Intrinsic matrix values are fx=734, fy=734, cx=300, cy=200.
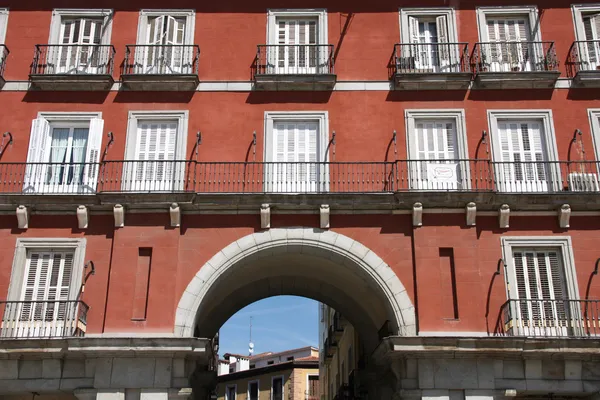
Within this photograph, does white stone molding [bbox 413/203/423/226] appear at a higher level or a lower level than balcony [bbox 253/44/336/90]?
lower

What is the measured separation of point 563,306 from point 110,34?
14.2 metres

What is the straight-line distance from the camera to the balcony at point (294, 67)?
19.9 meters

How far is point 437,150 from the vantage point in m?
19.5

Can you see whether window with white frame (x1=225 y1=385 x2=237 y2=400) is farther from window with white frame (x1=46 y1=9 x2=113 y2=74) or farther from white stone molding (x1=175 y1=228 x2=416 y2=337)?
window with white frame (x1=46 y1=9 x2=113 y2=74)

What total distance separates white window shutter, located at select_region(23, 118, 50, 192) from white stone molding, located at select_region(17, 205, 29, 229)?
806mm

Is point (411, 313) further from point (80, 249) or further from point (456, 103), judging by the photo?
point (80, 249)

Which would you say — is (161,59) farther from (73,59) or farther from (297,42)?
(297,42)

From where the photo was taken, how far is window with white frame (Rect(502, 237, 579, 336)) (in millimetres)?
17391

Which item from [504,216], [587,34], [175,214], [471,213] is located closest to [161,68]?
[175,214]

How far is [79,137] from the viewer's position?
65.0 feet

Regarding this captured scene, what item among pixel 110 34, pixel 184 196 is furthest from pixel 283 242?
pixel 110 34

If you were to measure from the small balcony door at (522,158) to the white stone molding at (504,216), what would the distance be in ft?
2.34

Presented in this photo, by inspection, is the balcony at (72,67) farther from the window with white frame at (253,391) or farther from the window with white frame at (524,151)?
the window with white frame at (253,391)

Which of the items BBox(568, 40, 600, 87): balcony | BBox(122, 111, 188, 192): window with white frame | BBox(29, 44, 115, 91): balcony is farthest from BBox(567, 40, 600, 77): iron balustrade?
BBox(29, 44, 115, 91): balcony
